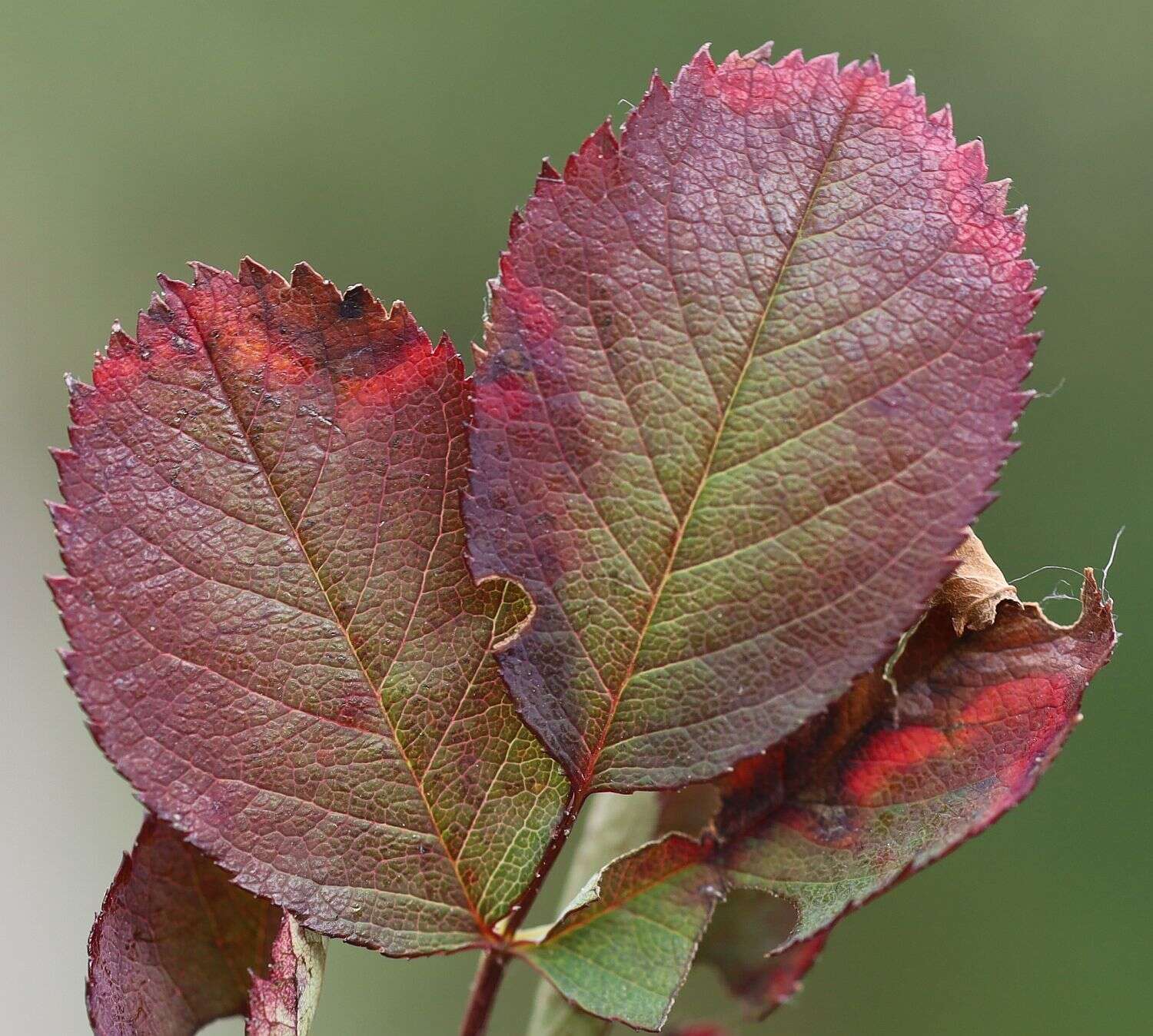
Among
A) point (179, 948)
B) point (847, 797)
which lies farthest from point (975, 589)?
point (179, 948)

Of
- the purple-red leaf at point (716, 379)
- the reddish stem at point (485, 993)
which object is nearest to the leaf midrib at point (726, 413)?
the purple-red leaf at point (716, 379)

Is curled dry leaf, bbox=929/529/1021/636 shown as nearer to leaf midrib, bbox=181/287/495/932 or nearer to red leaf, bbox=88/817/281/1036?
leaf midrib, bbox=181/287/495/932

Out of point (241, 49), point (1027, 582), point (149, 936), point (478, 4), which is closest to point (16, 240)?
point (241, 49)

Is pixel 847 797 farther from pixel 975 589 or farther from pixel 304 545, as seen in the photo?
pixel 304 545

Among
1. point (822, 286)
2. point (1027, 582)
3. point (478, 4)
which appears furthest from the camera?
point (478, 4)

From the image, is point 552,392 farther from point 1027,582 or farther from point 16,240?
point 16,240

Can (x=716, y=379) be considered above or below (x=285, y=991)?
above

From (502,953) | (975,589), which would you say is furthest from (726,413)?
(502,953)
